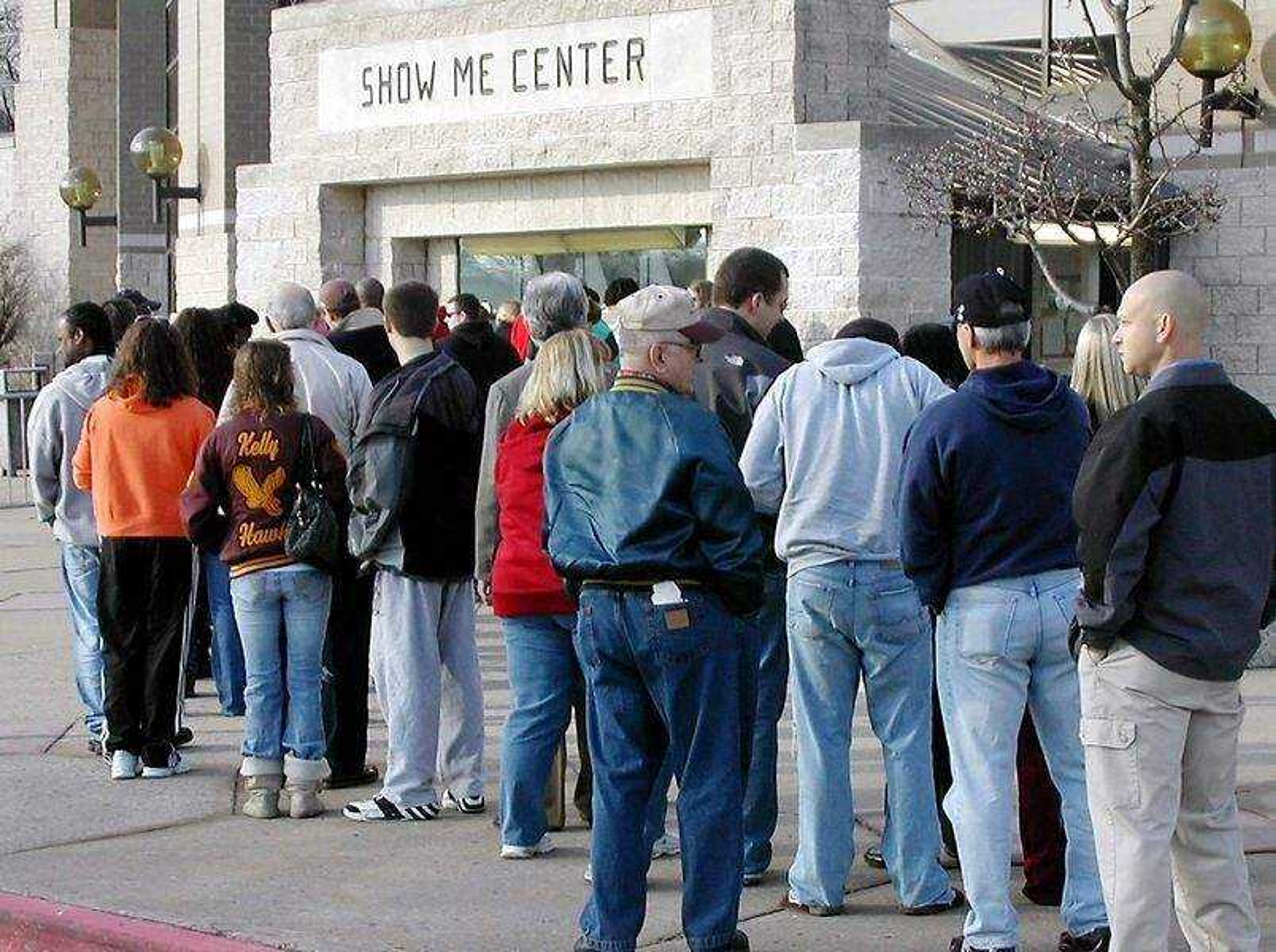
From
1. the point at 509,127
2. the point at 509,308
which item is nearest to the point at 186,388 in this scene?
the point at 509,308

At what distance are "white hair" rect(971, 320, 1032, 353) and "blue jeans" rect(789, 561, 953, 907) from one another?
31.4 inches

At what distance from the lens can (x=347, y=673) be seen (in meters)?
8.52

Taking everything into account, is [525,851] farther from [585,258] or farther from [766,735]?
[585,258]

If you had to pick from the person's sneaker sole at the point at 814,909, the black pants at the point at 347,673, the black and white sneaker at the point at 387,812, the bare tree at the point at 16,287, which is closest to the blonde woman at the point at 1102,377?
the person's sneaker sole at the point at 814,909

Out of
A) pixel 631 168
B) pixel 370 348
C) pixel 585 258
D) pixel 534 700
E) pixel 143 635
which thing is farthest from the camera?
pixel 585 258

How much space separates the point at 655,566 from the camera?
219 inches

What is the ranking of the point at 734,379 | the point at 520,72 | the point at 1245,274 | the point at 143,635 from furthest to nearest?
the point at 1245,274 → the point at 520,72 → the point at 143,635 → the point at 734,379

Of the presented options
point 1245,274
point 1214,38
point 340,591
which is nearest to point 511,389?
point 340,591

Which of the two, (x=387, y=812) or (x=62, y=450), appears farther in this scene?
(x=62, y=450)

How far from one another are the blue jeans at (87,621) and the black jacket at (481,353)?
72.5 inches

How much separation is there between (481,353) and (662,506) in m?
3.53

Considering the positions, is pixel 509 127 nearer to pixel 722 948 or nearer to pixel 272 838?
pixel 272 838

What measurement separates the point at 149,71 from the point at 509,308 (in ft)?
58.0

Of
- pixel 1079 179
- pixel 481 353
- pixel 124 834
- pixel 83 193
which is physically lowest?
pixel 124 834
